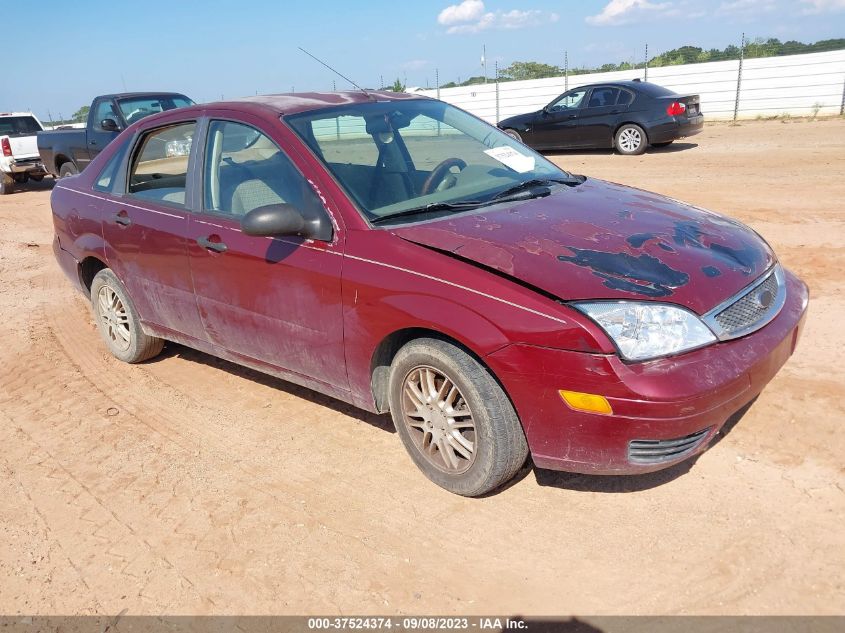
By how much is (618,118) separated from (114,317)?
12238 millimetres

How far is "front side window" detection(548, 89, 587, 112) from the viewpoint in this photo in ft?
50.4

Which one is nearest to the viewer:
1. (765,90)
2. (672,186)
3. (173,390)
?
(173,390)

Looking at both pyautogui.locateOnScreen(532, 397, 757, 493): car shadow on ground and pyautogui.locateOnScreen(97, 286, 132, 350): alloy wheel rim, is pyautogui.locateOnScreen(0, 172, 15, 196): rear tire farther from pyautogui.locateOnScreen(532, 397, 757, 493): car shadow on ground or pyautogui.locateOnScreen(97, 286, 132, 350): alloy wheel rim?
pyautogui.locateOnScreen(532, 397, 757, 493): car shadow on ground

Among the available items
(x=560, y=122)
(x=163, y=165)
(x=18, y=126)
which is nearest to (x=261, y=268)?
(x=163, y=165)

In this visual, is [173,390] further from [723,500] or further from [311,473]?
[723,500]

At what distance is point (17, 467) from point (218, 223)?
176cm

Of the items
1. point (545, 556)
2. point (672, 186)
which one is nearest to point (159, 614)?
point (545, 556)

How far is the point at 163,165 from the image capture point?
4.83 metres

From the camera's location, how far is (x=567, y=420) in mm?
2850

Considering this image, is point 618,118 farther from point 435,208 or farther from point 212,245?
point 212,245

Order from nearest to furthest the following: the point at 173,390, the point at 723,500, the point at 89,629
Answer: the point at 89,629 → the point at 723,500 → the point at 173,390

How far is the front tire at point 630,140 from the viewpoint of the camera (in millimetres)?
14672

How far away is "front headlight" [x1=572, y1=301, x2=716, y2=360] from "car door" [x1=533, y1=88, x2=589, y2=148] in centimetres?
1350

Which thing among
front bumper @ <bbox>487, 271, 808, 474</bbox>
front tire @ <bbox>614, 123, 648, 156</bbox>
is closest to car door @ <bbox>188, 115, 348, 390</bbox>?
front bumper @ <bbox>487, 271, 808, 474</bbox>
